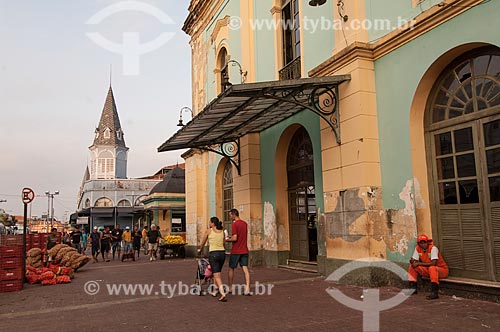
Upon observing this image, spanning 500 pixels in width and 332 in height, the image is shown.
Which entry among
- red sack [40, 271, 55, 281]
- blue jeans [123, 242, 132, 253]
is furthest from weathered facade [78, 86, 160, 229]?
red sack [40, 271, 55, 281]

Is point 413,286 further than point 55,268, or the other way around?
point 55,268

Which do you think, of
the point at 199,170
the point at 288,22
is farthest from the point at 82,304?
the point at 199,170

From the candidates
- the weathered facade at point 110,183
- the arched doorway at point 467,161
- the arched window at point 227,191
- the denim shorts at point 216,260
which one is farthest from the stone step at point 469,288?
the weathered facade at point 110,183

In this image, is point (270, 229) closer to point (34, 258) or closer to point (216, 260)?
point (216, 260)

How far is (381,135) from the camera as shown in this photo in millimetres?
9203

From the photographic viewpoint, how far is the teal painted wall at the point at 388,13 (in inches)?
334

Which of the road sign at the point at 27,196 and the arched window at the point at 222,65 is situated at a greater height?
the arched window at the point at 222,65

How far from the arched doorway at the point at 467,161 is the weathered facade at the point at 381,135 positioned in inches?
0.8

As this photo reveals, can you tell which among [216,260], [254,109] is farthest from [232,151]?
[216,260]

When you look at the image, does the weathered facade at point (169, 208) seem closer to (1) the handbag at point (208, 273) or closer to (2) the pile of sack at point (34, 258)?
(2) the pile of sack at point (34, 258)

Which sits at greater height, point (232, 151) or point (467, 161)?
point (232, 151)

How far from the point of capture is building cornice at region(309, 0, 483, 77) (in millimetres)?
7570

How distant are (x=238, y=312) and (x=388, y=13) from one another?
6.76 meters

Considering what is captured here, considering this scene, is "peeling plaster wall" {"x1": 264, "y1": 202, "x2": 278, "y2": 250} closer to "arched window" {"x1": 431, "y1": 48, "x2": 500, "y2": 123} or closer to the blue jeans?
"arched window" {"x1": 431, "y1": 48, "x2": 500, "y2": 123}
